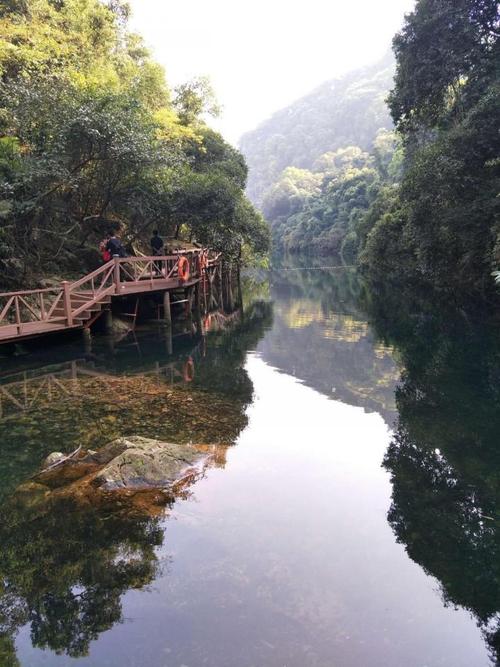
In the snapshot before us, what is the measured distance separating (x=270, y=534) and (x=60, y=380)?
26.5 feet

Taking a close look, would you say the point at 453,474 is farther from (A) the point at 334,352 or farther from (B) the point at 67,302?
(B) the point at 67,302

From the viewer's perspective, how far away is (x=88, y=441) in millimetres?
8188

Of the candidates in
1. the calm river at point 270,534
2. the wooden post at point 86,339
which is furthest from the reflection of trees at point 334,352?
the wooden post at point 86,339

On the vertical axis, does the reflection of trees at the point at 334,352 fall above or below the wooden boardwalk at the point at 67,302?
below

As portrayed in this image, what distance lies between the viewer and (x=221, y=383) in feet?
39.3

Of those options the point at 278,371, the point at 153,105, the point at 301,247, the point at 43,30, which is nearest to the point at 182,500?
the point at 278,371

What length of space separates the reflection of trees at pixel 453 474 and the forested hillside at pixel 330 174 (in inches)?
1554

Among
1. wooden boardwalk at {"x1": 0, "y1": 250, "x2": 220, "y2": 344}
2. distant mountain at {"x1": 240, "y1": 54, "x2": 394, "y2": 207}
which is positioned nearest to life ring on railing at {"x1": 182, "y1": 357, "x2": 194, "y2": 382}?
wooden boardwalk at {"x1": 0, "y1": 250, "x2": 220, "y2": 344}

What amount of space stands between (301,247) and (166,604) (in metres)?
88.3

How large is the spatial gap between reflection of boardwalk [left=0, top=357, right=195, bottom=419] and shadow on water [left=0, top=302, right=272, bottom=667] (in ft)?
0.09

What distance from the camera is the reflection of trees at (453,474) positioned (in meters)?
4.99

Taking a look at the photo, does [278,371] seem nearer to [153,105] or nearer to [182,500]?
[182,500]

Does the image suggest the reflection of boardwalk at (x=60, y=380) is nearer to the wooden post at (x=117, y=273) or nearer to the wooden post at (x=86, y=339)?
the wooden post at (x=86, y=339)

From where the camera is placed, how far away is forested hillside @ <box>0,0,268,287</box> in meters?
16.4
